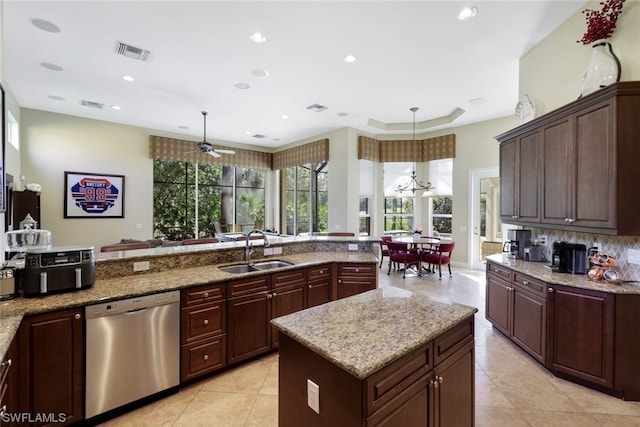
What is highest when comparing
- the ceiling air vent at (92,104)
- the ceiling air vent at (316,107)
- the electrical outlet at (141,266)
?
the ceiling air vent at (316,107)

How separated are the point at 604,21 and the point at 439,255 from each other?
173 inches

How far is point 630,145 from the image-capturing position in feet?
7.50

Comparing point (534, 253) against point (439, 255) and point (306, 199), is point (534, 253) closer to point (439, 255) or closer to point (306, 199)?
point (439, 255)

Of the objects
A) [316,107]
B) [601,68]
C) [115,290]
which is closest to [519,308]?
[601,68]

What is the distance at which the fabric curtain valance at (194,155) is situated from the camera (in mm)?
7160

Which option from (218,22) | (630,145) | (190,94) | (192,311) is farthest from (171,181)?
(630,145)

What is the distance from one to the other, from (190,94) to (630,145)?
223 inches

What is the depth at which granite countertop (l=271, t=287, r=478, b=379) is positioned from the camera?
124 centimetres

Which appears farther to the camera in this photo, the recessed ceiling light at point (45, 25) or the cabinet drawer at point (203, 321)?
the recessed ceiling light at point (45, 25)

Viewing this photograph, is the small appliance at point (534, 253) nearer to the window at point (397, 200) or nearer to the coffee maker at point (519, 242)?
the coffee maker at point (519, 242)

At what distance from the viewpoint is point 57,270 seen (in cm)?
207

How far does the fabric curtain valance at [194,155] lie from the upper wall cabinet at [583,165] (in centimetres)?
594

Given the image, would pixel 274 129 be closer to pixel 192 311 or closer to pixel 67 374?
pixel 192 311

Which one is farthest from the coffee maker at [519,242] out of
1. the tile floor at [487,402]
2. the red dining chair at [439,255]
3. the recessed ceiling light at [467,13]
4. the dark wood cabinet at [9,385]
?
the dark wood cabinet at [9,385]
